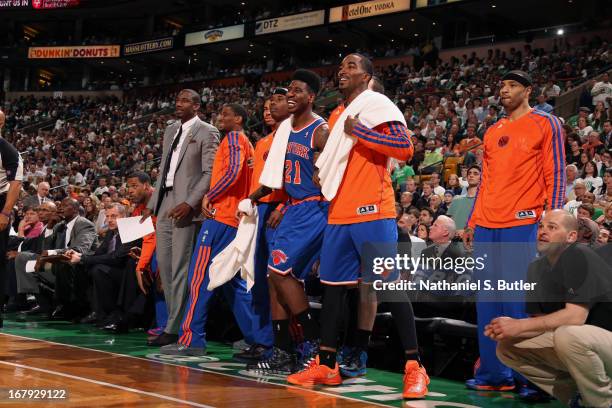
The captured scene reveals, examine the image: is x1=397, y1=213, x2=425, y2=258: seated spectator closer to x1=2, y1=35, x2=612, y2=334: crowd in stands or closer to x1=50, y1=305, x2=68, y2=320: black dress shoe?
x1=2, y1=35, x2=612, y2=334: crowd in stands

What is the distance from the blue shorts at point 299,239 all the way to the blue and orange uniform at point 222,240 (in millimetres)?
963

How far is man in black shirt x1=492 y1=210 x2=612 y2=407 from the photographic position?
3.38 meters

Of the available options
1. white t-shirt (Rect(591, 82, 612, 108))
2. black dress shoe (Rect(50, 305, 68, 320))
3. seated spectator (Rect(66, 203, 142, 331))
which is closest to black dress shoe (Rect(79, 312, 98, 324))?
seated spectator (Rect(66, 203, 142, 331))

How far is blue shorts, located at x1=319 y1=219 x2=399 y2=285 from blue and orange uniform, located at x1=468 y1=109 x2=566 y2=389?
22.3 inches

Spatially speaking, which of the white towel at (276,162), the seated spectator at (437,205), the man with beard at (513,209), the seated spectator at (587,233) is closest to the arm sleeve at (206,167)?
the white towel at (276,162)

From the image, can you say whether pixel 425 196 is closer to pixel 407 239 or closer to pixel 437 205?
pixel 437 205

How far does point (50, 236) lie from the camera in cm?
862

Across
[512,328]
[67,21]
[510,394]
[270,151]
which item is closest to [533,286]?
[512,328]

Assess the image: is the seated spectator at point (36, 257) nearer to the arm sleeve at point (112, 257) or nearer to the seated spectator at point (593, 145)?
the arm sleeve at point (112, 257)

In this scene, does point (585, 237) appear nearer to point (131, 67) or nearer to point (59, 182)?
point (59, 182)

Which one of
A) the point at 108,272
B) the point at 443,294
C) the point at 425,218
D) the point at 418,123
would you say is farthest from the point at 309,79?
the point at 418,123

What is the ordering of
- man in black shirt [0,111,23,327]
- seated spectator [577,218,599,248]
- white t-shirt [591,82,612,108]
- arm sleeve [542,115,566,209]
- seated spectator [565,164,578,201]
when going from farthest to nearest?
white t-shirt [591,82,612,108]
seated spectator [565,164,578,201]
man in black shirt [0,111,23,327]
seated spectator [577,218,599,248]
arm sleeve [542,115,566,209]

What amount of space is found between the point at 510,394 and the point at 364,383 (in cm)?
82

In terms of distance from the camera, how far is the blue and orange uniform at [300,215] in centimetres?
446
